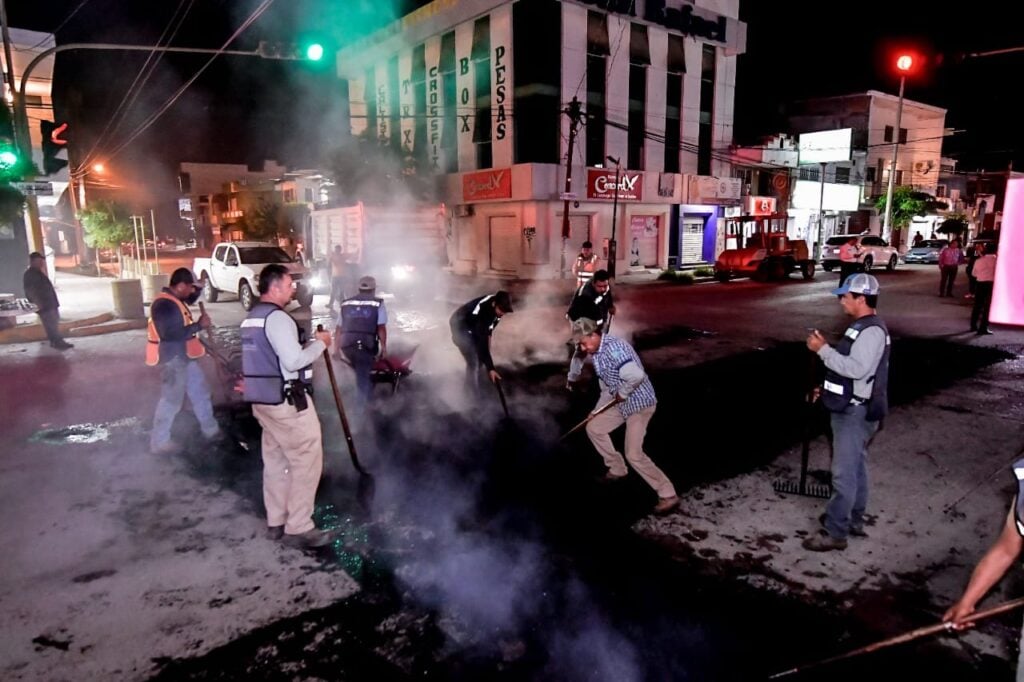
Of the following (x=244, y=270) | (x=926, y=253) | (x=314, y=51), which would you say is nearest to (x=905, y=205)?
(x=926, y=253)

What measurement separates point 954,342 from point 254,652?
12.7 m

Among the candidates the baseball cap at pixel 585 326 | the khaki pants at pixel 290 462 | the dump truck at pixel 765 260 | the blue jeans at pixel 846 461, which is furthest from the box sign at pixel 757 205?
the khaki pants at pixel 290 462

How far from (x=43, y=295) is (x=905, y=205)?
145 ft

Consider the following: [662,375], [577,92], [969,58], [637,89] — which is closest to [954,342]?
[969,58]

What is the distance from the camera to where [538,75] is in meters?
24.0

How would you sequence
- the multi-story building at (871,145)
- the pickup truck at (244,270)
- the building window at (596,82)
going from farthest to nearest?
the multi-story building at (871,145) → the building window at (596,82) → the pickup truck at (244,270)

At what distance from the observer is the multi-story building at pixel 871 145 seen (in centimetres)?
3934

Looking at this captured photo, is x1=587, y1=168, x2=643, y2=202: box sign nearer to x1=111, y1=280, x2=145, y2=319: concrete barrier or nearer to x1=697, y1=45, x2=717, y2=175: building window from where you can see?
x1=697, y1=45, x2=717, y2=175: building window

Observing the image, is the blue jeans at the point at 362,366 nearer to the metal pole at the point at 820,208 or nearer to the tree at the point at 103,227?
the tree at the point at 103,227

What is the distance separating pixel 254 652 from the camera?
123 inches

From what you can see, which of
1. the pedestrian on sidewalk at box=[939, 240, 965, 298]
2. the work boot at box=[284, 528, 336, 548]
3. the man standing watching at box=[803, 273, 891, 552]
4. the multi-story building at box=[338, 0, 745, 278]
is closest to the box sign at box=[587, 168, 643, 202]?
the multi-story building at box=[338, 0, 745, 278]

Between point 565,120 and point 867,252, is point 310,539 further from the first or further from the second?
point 867,252

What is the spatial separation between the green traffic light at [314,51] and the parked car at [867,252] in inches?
940

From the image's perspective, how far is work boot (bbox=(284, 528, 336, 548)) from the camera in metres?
4.16
